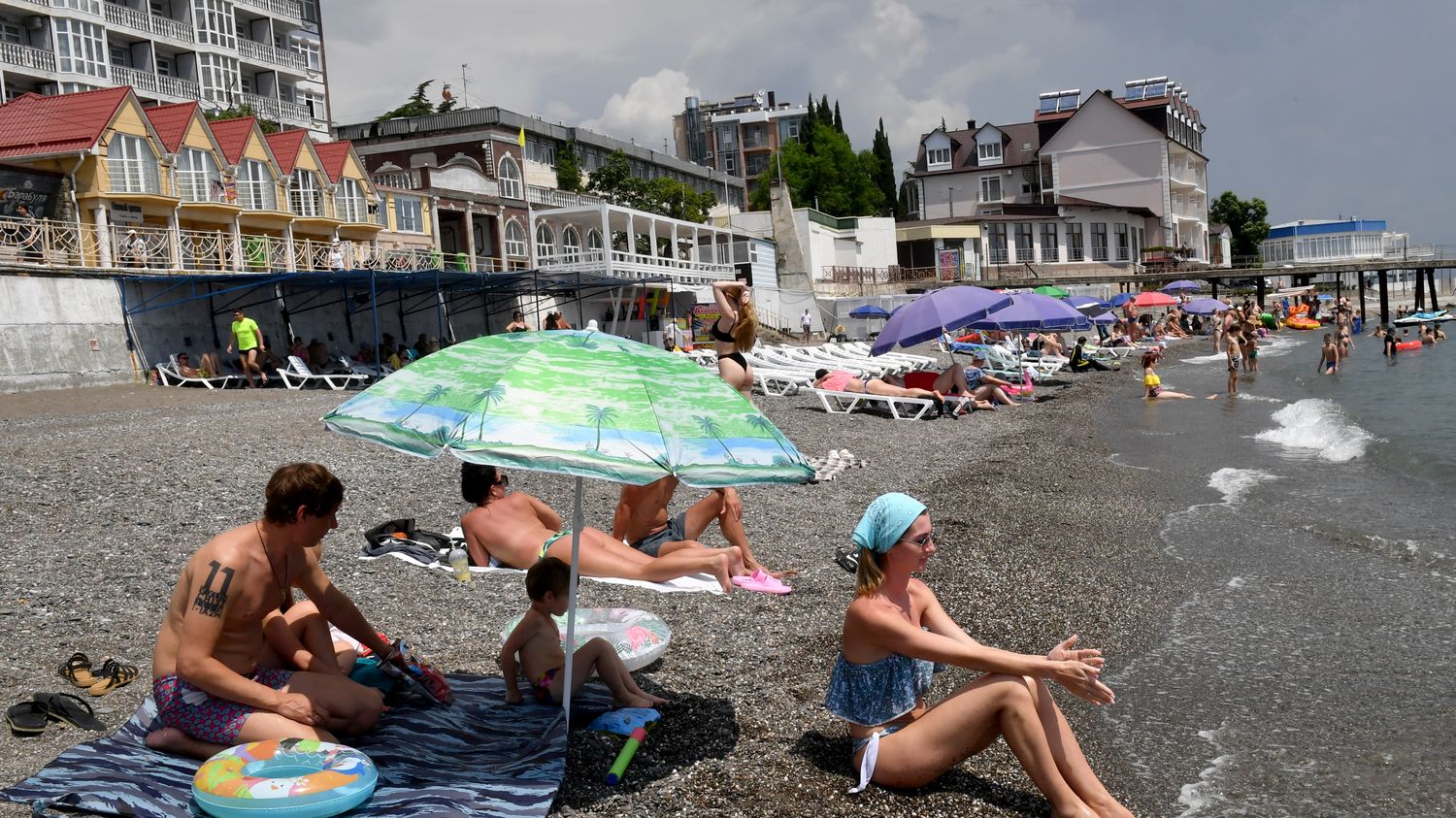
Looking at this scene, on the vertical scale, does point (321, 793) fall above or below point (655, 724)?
above

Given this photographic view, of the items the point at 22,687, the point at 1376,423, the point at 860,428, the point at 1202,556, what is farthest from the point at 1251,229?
the point at 22,687

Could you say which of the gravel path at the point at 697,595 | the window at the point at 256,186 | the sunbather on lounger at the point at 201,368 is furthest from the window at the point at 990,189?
the gravel path at the point at 697,595

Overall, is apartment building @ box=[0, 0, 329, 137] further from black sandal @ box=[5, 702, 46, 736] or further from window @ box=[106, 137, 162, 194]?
black sandal @ box=[5, 702, 46, 736]

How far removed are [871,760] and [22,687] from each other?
3.98 meters

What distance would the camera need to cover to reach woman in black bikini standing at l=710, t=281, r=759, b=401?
7.84 metres

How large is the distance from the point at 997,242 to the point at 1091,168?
45.2 feet

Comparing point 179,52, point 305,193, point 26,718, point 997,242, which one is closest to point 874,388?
point 26,718

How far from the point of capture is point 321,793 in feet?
11.6

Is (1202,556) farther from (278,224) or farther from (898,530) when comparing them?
(278,224)

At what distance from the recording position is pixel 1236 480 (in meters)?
12.5

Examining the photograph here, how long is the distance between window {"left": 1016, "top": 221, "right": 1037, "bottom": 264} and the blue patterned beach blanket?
2549 inches

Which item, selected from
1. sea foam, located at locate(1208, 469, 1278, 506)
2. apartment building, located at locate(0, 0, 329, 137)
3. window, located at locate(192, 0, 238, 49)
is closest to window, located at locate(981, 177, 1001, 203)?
apartment building, located at locate(0, 0, 329, 137)

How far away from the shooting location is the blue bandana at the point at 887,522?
4.01 m

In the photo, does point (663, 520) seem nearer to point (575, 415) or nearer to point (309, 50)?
point (575, 415)
